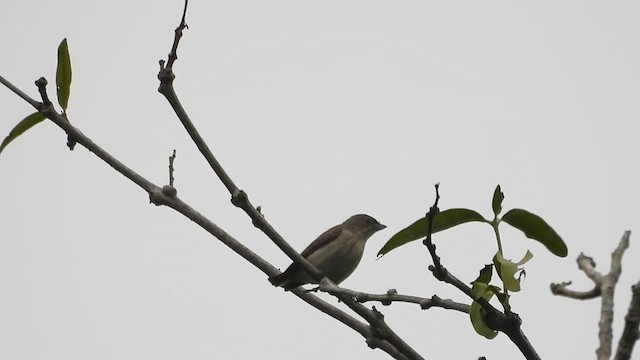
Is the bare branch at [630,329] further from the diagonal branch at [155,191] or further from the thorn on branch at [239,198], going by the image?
the thorn on branch at [239,198]

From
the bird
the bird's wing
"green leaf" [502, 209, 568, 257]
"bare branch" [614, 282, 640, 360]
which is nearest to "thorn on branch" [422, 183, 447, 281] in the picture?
"green leaf" [502, 209, 568, 257]

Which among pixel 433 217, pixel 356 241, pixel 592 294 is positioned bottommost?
pixel 592 294

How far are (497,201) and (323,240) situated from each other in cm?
550

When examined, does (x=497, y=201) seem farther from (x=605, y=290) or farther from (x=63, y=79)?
(x=63, y=79)

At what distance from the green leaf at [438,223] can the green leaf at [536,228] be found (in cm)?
9

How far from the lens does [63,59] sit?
3.07 metres

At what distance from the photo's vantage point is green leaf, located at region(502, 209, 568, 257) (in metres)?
2.29

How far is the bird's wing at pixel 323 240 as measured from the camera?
25.4 ft

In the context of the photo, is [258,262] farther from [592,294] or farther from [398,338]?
[592,294]

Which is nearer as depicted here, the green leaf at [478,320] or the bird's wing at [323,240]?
the green leaf at [478,320]

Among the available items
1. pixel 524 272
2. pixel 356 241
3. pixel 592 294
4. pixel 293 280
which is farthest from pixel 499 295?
pixel 356 241

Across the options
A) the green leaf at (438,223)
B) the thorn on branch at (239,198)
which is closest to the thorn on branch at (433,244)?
the green leaf at (438,223)

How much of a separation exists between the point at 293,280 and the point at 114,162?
3125 millimetres

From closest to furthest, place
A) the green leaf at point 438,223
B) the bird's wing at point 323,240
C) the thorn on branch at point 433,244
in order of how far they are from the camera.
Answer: the thorn on branch at point 433,244 < the green leaf at point 438,223 < the bird's wing at point 323,240
